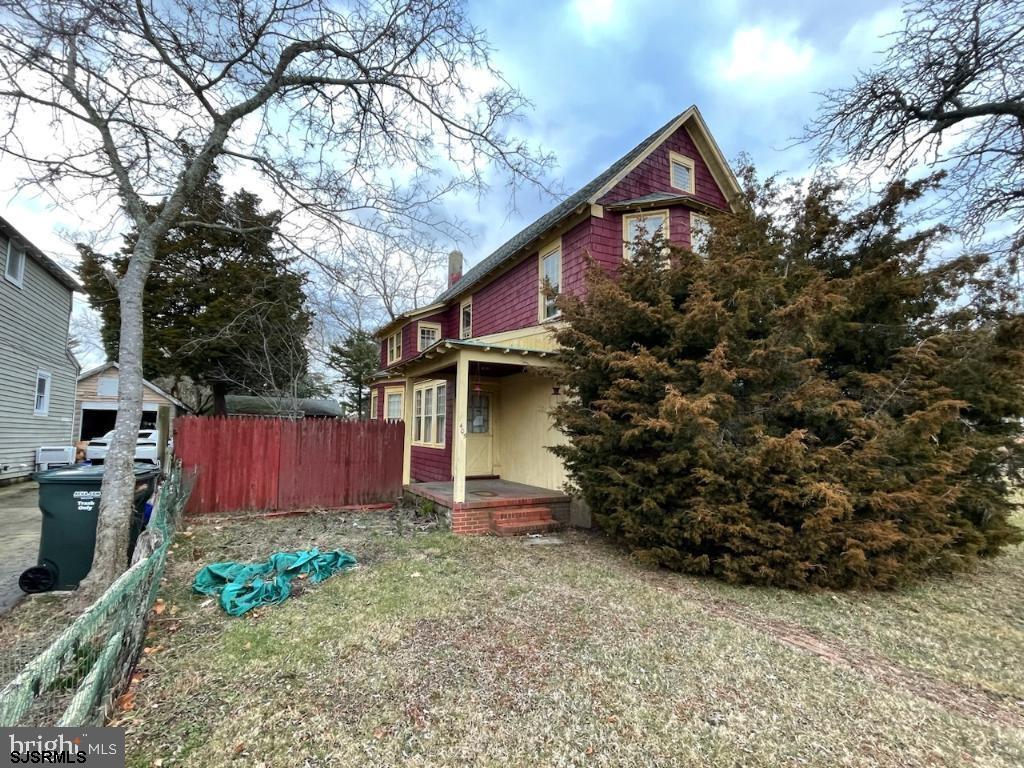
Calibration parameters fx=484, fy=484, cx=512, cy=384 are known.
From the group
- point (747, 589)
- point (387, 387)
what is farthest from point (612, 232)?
point (387, 387)

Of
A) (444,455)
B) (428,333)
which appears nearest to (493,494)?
(444,455)

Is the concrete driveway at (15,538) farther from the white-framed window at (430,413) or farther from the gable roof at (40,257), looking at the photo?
the white-framed window at (430,413)

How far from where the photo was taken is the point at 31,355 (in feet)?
42.2

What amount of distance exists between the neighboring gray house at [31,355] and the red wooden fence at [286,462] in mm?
7300

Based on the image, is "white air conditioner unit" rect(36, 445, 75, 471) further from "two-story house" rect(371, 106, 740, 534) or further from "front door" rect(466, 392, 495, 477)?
"front door" rect(466, 392, 495, 477)

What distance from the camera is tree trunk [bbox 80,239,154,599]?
4.66 metres

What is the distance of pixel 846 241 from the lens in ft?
22.7

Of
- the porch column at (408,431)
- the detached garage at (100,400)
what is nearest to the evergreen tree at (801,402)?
the porch column at (408,431)

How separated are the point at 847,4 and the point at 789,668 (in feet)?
29.6

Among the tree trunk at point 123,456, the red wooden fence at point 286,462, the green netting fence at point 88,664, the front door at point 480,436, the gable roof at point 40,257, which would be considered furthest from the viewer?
the gable roof at point 40,257

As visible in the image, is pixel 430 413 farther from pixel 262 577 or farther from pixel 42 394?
pixel 42 394

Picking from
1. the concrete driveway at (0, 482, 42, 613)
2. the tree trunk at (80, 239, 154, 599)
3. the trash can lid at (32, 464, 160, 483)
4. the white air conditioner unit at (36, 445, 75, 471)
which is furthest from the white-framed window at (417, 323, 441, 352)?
the trash can lid at (32, 464, 160, 483)

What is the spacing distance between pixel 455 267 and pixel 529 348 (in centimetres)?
1282

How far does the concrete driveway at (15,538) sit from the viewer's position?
16.3ft
